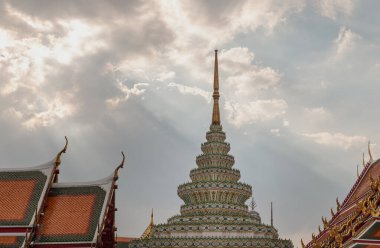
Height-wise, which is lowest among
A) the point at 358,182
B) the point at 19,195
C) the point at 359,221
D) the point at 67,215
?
the point at 359,221

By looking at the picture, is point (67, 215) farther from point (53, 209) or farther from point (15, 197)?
point (15, 197)

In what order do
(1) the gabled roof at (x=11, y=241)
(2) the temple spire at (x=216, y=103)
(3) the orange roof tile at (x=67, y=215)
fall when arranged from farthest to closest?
(2) the temple spire at (x=216, y=103) → (3) the orange roof tile at (x=67, y=215) → (1) the gabled roof at (x=11, y=241)

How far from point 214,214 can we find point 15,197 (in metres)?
20.1

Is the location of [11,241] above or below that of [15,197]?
below

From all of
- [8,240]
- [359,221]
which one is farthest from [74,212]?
[359,221]

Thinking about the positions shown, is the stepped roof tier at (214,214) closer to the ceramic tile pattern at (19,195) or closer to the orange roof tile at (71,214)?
the orange roof tile at (71,214)

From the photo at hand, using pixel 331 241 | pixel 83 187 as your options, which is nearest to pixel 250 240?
pixel 83 187

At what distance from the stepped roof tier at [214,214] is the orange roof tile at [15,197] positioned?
57.4 feet

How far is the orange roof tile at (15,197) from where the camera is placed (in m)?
25.4

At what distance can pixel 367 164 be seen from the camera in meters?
28.8

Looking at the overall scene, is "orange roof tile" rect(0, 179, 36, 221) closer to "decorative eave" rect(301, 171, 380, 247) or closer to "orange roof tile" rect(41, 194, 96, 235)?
"orange roof tile" rect(41, 194, 96, 235)

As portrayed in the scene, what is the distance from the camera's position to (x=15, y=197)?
26.4 meters

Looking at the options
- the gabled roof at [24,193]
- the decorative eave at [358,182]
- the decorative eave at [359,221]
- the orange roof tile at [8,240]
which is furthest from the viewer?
the decorative eave at [358,182]

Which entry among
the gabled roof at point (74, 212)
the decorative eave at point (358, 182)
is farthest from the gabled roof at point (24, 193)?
the decorative eave at point (358, 182)
